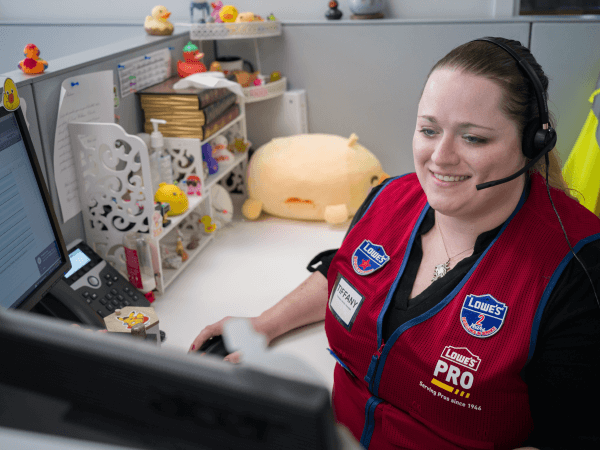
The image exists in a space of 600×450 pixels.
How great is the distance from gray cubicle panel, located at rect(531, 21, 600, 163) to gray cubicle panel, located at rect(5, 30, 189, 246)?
129 cm

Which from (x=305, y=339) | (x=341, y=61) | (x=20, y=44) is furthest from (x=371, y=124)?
(x=20, y=44)

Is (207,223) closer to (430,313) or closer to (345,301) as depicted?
(345,301)

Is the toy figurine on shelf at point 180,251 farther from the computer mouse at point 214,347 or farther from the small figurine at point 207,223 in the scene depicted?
the computer mouse at point 214,347

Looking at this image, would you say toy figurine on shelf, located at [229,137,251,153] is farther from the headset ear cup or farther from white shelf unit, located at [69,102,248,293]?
the headset ear cup

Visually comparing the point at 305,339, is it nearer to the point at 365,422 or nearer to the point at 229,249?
the point at 365,422

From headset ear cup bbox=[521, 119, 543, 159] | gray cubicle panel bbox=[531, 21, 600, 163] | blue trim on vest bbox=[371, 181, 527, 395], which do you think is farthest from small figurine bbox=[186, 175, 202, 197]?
gray cubicle panel bbox=[531, 21, 600, 163]

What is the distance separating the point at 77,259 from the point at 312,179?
2.86ft

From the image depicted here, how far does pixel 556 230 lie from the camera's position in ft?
2.81

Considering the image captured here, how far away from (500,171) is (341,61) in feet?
4.78

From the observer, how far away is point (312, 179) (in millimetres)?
1917

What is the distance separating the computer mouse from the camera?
1.04 m

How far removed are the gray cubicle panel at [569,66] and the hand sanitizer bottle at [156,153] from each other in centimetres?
127

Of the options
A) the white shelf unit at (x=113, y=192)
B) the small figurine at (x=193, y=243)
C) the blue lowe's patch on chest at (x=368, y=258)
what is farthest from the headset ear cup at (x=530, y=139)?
the small figurine at (x=193, y=243)

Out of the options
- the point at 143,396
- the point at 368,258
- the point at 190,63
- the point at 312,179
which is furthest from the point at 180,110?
the point at 143,396
